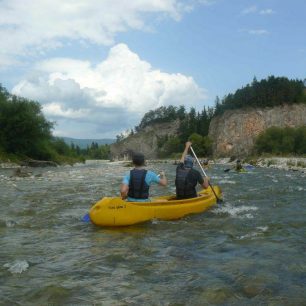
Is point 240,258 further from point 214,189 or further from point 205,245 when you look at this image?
point 214,189

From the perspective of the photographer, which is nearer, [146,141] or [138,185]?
[138,185]

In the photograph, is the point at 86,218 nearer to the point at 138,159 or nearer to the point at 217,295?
the point at 138,159

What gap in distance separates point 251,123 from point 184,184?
9078 centimetres

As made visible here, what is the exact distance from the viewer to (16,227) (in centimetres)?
870

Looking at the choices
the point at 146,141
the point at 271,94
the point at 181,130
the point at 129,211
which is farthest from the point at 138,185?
the point at 146,141

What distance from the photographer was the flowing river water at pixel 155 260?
4699 millimetres

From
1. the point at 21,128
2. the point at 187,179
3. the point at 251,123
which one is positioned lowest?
the point at 187,179

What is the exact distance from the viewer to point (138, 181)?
9.22 meters

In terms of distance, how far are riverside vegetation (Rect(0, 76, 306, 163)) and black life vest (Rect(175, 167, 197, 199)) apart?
41.8 m

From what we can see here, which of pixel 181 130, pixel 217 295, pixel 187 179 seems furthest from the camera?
pixel 181 130

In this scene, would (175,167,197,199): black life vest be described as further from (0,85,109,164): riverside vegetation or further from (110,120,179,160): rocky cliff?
(110,120,179,160): rocky cliff

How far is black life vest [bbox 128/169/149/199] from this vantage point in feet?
29.9

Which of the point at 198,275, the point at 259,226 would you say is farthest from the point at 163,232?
the point at 198,275

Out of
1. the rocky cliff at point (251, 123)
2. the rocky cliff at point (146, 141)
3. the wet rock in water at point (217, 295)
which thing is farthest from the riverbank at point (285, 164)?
the rocky cliff at point (146, 141)
